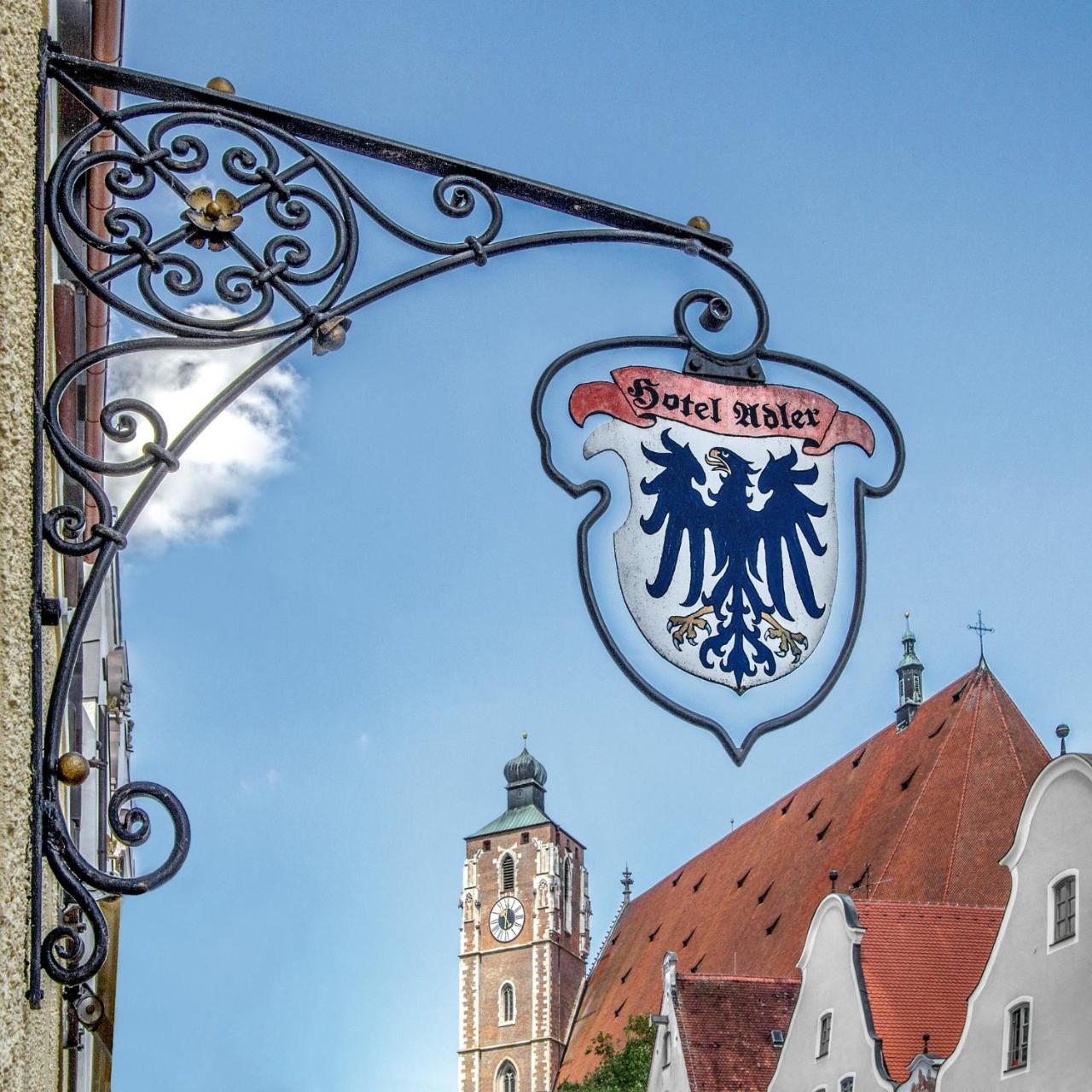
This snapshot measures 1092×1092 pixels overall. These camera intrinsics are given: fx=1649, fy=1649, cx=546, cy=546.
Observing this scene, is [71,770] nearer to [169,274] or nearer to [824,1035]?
[169,274]

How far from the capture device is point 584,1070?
44.7 meters

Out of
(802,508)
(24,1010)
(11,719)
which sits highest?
(802,508)

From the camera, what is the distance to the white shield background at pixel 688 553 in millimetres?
3143

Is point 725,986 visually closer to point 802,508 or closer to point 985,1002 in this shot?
point 985,1002

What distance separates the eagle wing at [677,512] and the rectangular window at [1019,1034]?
14.0m

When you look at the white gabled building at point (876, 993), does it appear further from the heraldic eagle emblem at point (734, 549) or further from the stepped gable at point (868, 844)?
the heraldic eagle emblem at point (734, 549)

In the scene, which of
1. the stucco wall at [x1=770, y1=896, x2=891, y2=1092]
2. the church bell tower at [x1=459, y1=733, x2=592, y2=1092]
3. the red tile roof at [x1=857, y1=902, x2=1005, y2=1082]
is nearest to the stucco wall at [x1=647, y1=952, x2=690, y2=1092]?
the stucco wall at [x1=770, y1=896, x2=891, y2=1092]

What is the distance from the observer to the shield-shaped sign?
3.15 meters

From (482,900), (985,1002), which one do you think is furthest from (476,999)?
(985,1002)

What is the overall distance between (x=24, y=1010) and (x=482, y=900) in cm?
5755

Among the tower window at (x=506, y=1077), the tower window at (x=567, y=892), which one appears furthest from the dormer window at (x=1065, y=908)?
the tower window at (x=567, y=892)

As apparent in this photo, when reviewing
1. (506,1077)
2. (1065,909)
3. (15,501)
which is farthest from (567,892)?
(15,501)

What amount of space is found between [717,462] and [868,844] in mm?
31442

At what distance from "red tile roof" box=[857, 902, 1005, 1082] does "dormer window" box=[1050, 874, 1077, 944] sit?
3391 mm
